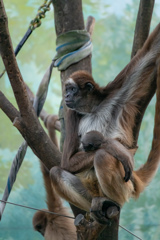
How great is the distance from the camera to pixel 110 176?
13.0 feet

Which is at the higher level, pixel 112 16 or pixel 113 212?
pixel 112 16

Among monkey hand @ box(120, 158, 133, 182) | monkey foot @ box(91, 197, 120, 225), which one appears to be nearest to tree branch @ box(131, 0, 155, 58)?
monkey hand @ box(120, 158, 133, 182)

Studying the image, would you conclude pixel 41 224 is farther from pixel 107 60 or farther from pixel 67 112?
pixel 107 60

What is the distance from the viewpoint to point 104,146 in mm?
4113

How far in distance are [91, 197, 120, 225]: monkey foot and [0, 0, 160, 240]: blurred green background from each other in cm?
520

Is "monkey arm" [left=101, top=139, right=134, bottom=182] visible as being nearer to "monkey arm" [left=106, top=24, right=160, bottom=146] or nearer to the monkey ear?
"monkey arm" [left=106, top=24, right=160, bottom=146]

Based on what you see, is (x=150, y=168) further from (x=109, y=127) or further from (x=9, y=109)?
(x=9, y=109)

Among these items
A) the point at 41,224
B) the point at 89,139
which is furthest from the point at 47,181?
the point at 89,139

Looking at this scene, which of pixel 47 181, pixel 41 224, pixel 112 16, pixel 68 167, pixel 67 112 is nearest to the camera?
pixel 68 167

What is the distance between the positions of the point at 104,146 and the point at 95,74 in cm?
558

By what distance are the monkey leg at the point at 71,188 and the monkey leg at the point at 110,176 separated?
0.50m

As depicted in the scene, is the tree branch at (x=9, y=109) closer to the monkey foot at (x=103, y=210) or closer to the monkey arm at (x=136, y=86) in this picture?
the monkey arm at (x=136, y=86)

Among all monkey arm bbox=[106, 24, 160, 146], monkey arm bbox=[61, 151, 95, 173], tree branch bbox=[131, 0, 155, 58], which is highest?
tree branch bbox=[131, 0, 155, 58]

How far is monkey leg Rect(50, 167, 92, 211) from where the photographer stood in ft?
14.7
